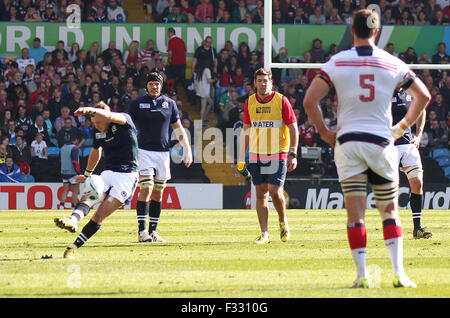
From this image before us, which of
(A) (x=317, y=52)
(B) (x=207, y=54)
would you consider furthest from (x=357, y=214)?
(A) (x=317, y=52)

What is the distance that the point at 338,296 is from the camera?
6641mm

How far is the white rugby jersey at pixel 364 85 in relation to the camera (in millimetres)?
7078

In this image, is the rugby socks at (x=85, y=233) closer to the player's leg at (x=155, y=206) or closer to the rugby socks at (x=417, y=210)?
the player's leg at (x=155, y=206)

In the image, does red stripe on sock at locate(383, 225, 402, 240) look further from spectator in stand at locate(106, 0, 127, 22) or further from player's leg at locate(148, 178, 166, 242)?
spectator in stand at locate(106, 0, 127, 22)

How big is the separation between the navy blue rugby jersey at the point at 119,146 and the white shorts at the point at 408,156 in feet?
13.9

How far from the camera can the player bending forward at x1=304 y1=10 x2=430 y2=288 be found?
7055 millimetres

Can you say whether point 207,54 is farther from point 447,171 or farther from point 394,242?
point 394,242

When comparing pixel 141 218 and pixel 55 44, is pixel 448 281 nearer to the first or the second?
pixel 141 218

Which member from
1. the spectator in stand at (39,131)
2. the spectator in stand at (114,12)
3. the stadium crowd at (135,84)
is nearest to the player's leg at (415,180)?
the stadium crowd at (135,84)

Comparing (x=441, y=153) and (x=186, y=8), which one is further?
(x=186, y=8)

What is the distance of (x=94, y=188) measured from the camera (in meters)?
10.1

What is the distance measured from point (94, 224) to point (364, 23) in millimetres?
4379

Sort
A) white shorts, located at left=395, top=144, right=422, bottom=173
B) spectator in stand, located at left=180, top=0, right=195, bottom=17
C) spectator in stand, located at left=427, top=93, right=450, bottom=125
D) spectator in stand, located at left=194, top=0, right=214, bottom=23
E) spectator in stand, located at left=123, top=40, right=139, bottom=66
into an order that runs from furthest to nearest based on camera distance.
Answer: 1. spectator in stand, located at left=180, top=0, right=195, bottom=17
2. spectator in stand, located at left=194, top=0, right=214, bottom=23
3. spectator in stand, located at left=123, top=40, right=139, bottom=66
4. spectator in stand, located at left=427, top=93, right=450, bottom=125
5. white shorts, located at left=395, top=144, right=422, bottom=173

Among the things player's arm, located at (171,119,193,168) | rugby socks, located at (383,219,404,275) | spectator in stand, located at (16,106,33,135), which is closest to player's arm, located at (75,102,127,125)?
player's arm, located at (171,119,193,168)
